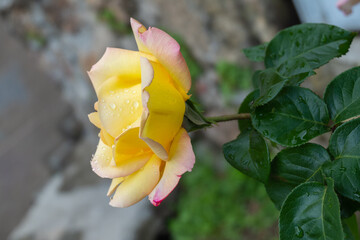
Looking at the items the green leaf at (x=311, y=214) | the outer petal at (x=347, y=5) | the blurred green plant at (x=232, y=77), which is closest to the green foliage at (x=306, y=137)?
the green leaf at (x=311, y=214)

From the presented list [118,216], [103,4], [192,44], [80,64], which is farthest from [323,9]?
[80,64]

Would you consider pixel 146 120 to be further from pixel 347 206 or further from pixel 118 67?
pixel 347 206

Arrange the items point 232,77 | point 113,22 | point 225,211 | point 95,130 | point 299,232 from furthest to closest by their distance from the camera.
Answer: point 95,130 < point 113,22 < point 225,211 < point 232,77 < point 299,232

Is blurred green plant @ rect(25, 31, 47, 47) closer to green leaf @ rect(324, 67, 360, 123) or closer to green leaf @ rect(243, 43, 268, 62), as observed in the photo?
green leaf @ rect(243, 43, 268, 62)

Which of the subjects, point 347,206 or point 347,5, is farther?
point 347,5

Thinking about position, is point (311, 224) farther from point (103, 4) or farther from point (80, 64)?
point (80, 64)

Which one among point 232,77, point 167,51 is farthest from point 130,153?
point 232,77

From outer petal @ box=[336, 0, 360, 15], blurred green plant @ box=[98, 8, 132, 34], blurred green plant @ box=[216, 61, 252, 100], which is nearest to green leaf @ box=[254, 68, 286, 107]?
outer petal @ box=[336, 0, 360, 15]
